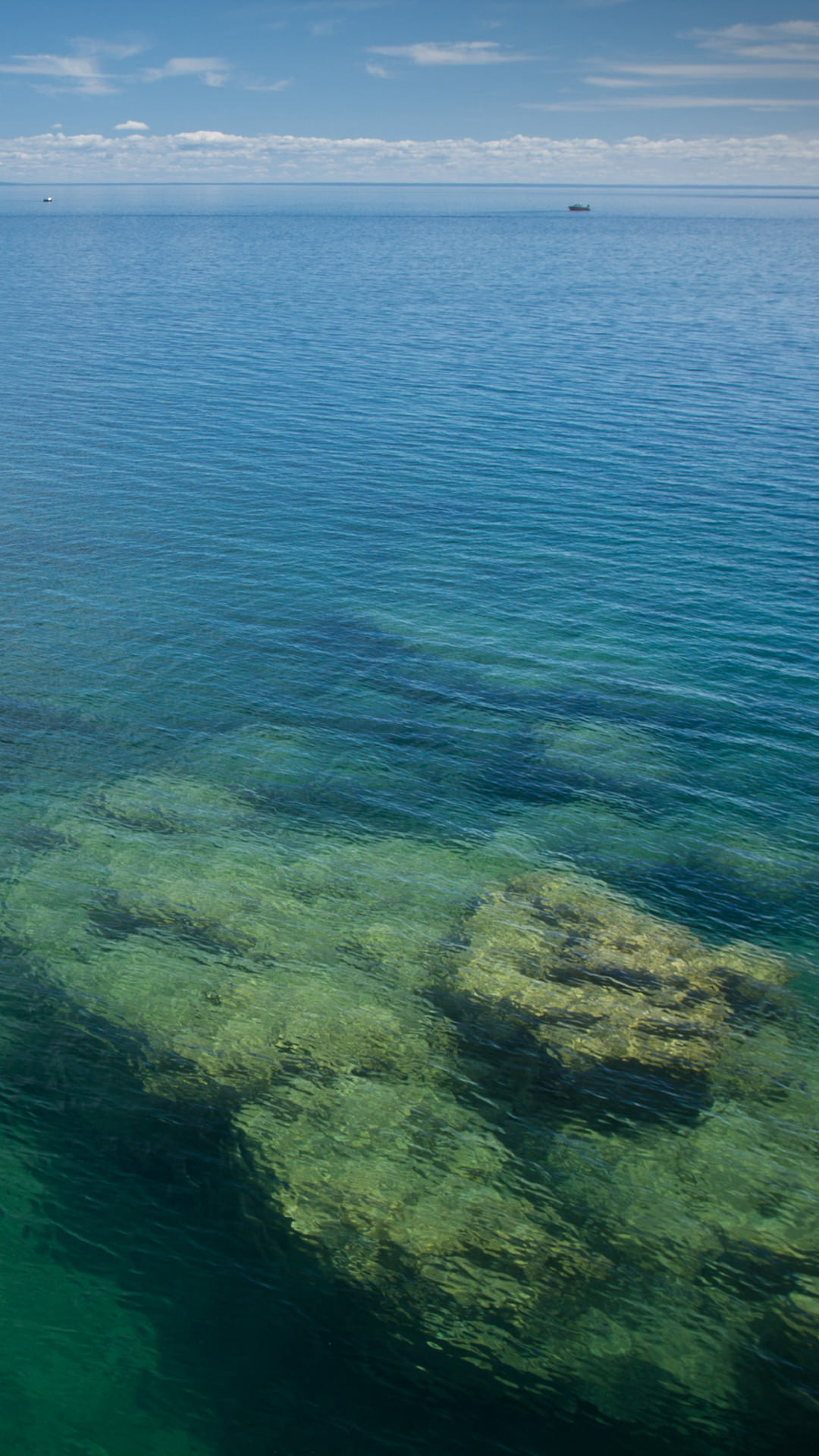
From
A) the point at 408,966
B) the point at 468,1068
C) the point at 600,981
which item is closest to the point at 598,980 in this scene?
the point at 600,981

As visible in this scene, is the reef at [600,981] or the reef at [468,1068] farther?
the reef at [600,981]

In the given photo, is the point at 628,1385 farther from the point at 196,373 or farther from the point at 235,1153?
the point at 196,373

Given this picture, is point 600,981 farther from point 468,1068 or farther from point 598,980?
point 468,1068

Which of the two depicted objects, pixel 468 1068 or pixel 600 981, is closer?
pixel 468 1068

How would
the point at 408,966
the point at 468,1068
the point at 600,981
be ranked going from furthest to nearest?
1. the point at 408,966
2. the point at 600,981
3. the point at 468,1068

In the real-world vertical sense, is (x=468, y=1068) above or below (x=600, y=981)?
below
